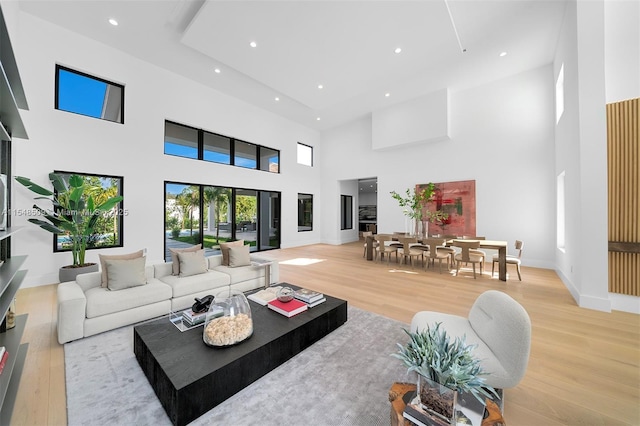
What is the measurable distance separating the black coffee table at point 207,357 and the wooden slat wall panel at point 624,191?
4.36 m

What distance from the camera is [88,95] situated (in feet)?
16.5

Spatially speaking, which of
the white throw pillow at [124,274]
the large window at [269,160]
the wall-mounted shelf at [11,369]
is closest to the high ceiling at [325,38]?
the large window at [269,160]

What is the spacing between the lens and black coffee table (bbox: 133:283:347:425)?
154cm

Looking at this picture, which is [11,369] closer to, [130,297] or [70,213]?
[130,297]

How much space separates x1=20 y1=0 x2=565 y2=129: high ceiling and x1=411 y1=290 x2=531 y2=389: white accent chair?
4.54m

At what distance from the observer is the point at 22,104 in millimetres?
2113

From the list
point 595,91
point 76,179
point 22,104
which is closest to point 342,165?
point 595,91

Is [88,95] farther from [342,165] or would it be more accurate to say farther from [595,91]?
[595,91]

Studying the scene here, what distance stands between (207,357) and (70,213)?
454 cm

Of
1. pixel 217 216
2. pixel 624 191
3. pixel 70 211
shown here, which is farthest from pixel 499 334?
pixel 217 216

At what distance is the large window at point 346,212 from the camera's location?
1045 cm

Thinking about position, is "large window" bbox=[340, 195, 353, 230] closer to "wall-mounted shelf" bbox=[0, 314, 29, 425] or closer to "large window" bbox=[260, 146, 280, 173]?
"large window" bbox=[260, 146, 280, 173]

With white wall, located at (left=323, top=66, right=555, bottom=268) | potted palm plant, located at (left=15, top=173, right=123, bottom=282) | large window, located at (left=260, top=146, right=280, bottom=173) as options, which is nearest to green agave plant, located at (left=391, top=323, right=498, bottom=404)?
potted palm plant, located at (left=15, top=173, right=123, bottom=282)

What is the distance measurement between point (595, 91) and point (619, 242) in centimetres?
220
